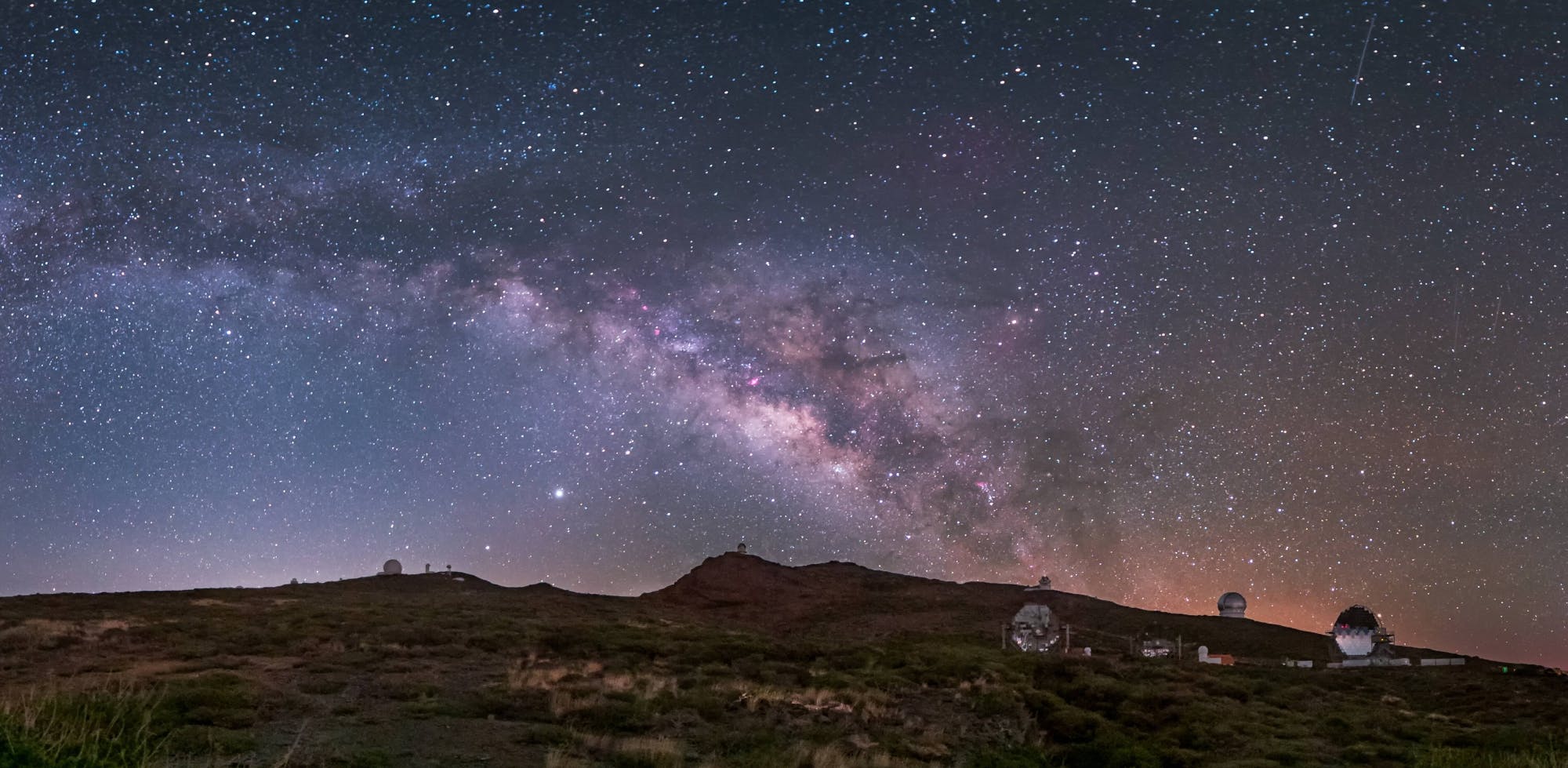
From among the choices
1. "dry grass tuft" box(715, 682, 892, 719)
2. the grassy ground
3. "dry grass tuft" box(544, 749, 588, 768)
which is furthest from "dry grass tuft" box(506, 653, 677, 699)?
"dry grass tuft" box(544, 749, 588, 768)

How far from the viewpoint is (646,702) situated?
789 inches

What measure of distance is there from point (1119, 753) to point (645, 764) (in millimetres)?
10372

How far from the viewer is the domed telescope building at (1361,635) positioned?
5344cm

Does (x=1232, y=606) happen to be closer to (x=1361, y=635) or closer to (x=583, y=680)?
(x=1361, y=635)

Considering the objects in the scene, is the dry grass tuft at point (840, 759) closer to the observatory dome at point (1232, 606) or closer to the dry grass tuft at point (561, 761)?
the dry grass tuft at point (561, 761)

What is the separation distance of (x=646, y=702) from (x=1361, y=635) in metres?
48.3

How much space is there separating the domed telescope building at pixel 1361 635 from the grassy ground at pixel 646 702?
9489mm

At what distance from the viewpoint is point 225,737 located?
14.3 meters

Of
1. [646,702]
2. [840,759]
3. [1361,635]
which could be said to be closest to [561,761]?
[840,759]

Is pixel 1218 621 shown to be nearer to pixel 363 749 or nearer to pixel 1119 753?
pixel 1119 753

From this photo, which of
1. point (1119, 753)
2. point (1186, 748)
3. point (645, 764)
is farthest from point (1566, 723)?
point (645, 764)

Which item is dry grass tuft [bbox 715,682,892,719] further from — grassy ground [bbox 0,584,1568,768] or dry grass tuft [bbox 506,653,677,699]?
dry grass tuft [bbox 506,653,677,699]

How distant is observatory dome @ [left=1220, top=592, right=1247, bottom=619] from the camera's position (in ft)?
220

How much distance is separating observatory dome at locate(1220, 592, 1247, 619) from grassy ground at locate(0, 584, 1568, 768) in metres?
23.1
